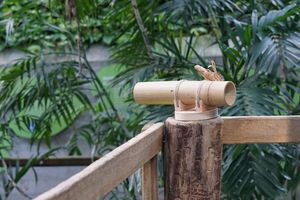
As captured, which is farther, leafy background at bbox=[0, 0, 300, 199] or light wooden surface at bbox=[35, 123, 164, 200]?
leafy background at bbox=[0, 0, 300, 199]

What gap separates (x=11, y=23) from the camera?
2061 mm

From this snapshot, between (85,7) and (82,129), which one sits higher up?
(85,7)

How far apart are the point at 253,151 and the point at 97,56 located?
2.16 meters

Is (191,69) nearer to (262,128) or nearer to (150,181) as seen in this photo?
(262,128)

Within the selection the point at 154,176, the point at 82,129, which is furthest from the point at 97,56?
the point at 154,176

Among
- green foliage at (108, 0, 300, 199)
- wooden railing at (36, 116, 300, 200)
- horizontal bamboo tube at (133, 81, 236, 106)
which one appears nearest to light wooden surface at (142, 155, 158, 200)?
wooden railing at (36, 116, 300, 200)

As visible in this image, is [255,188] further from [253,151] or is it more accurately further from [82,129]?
[82,129]

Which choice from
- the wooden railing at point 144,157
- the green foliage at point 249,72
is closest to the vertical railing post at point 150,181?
the wooden railing at point 144,157

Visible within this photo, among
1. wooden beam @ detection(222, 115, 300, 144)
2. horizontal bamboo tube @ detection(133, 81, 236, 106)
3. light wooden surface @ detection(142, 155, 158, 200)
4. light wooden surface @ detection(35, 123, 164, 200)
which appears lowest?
light wooden surface @ detection(142, 155, 158, 200)

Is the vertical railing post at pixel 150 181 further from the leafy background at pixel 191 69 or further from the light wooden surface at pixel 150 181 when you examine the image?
the leafy background at pixel 191 69

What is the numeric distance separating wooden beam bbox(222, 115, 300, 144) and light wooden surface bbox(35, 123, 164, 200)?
17 cm

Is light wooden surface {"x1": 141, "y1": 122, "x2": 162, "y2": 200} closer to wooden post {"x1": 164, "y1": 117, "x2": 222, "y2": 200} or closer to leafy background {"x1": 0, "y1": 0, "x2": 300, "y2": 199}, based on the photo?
wooden post {"x1": 164, "y1": 117, "x2": 222, "y2": 200}

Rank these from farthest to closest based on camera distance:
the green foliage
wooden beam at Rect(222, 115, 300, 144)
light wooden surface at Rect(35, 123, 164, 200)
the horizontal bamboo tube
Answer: the green foliage < wooden beam at Rect(222, 115, 300, 144) < the horizontal bamboo tube < light wooden surface at Rect(35, 123, 164, 200)

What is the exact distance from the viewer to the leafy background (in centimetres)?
147
